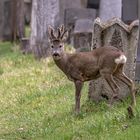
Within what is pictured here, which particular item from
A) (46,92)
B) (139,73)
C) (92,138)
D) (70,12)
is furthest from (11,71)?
(92,138)

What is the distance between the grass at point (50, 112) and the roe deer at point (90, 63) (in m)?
0.41

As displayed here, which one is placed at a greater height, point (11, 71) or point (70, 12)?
point (70, 12)

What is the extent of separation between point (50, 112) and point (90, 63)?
1.29m

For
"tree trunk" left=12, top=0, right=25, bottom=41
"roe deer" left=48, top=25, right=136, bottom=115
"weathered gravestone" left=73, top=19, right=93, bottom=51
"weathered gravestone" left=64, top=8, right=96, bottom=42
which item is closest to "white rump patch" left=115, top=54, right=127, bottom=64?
"roe deer" left=48, top=25, right=136, bottom=115

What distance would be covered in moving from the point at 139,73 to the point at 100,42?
1.13m

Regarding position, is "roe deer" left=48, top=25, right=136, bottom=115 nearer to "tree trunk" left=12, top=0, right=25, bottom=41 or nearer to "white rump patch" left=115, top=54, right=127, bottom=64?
"white rump patch" left=115, top=54, right=127, bottom=64

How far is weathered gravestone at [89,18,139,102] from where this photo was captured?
10.8m

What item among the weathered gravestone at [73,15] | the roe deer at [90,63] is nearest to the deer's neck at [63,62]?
the roe deer at [90,63]

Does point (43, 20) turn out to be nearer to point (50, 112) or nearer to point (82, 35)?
point (82, 35)

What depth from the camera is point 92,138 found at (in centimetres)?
837

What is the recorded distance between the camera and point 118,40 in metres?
10.8

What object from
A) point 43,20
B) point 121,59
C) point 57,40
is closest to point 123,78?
point 121,59

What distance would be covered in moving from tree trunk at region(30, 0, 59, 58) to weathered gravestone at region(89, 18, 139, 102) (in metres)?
6.42

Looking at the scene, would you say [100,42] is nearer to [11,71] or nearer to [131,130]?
[131,130]
